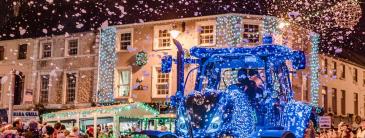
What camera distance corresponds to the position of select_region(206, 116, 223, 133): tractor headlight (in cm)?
1051

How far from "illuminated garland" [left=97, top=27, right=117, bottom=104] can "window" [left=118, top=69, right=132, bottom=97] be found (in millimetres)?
503

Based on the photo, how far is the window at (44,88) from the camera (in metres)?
34.0

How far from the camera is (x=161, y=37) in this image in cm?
2952

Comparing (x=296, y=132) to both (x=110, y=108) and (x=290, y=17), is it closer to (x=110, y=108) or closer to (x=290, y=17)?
(x=110, y=108)

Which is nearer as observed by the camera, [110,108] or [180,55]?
[180,55]

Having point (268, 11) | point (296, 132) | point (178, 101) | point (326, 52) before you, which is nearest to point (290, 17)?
point (268, 11)

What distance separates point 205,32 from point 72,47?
364 inches

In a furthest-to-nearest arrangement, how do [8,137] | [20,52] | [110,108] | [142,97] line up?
1. [20,52]
2. [142,97]
3. [110,108]
4. [8,137]

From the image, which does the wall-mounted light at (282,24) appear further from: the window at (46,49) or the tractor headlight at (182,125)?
the tractor headlight at (182,125)

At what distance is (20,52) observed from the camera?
3566cm

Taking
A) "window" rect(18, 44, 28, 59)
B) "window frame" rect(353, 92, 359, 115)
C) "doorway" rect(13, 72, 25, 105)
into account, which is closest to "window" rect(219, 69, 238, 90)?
"window" rect(18, 44, 28, 59)

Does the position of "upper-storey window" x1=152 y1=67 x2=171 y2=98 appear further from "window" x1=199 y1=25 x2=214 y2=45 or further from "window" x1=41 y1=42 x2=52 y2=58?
"window" x1=41 y1=42 x2=52 y2=58

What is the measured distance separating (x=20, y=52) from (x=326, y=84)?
62.9 feet

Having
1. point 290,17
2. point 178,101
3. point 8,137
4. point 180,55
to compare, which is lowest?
point 8,137
